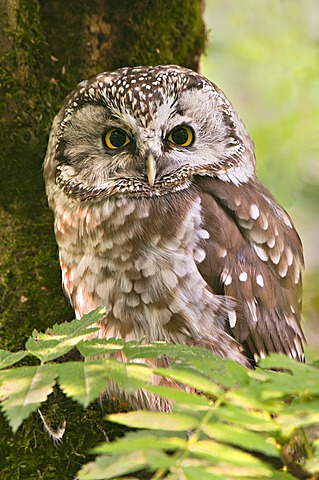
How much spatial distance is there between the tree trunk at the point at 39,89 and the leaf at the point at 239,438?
1.89m

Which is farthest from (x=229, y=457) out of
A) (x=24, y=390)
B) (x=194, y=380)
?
(x=24, y=390)

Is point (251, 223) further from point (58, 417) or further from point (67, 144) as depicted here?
point (58, 417)

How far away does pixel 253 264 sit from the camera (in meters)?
3.07

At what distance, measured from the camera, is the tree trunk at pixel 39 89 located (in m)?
3.28

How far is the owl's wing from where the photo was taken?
9.71ft

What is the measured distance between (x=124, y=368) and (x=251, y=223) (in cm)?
166

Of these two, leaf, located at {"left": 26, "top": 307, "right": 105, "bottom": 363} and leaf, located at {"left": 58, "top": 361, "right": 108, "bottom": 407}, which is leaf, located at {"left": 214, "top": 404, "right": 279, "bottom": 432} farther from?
leaf, located at {"left": 26, "top": 307, "right": 105, "bottom": 363}

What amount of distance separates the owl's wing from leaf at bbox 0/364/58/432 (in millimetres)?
1438

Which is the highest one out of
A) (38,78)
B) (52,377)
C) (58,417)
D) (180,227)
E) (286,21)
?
(286,21)

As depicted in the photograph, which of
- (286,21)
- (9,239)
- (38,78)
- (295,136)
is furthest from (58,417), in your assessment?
(286,21)

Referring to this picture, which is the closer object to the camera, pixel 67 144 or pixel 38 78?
pixel 67 144

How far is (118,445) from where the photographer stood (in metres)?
1.25

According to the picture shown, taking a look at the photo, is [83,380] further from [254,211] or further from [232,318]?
[254,211]

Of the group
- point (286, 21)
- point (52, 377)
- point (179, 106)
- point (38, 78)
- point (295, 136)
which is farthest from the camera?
point (286, 21)
